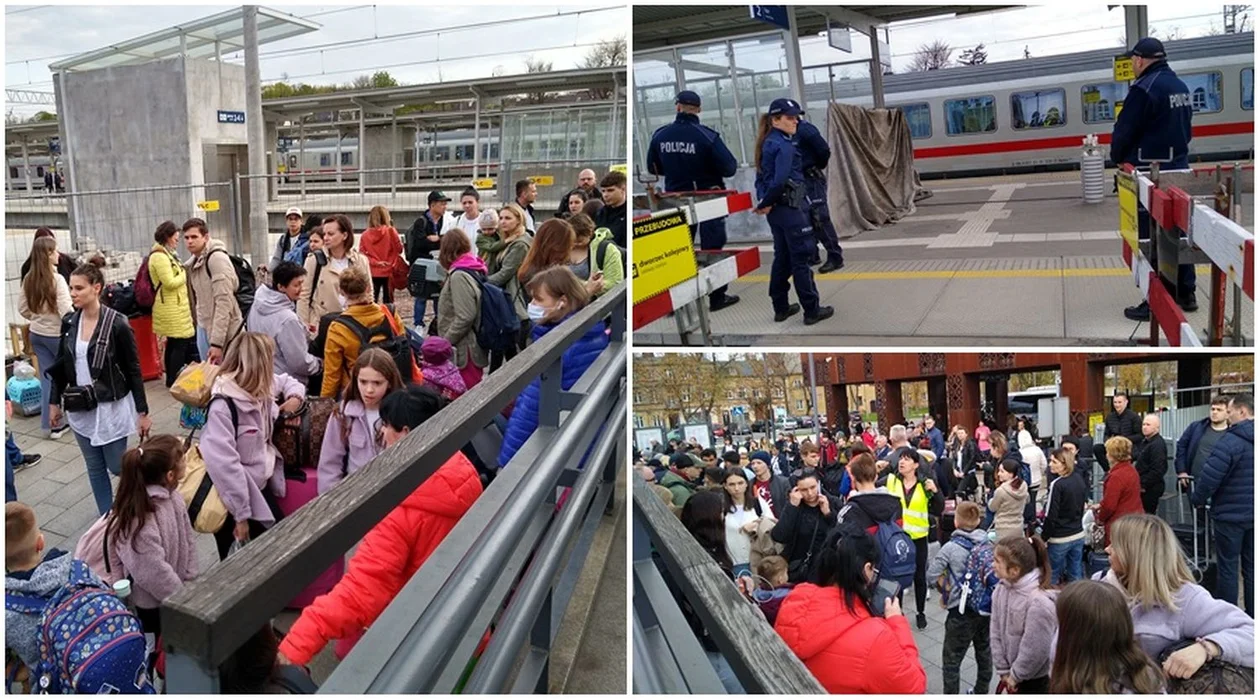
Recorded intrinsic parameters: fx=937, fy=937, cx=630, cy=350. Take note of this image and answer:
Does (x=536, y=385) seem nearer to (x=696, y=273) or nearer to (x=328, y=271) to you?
(x=696, y=273)

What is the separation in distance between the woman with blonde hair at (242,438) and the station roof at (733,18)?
7.70m

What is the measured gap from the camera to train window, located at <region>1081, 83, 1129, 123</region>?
19188mm

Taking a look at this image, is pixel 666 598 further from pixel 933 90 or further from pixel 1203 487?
pixel 933 90

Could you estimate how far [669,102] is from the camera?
12516 millimetres

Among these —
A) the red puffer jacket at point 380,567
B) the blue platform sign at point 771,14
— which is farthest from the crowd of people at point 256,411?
the blue platform sign at point 771,14

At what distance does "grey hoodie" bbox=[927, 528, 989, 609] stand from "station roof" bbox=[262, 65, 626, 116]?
14.4 metres

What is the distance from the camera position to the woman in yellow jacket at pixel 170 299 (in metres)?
7.14

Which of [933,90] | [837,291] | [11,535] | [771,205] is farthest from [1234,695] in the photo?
[933,90]

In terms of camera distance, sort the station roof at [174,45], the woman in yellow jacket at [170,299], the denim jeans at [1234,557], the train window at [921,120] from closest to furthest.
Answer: the denim jeans at [1234,557]
the woman in yellow jacket at [170,299]
the station roof at [174,45]
the train window at [921,120]

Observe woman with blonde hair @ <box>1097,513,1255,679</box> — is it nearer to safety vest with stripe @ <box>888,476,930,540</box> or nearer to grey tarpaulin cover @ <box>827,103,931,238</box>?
safety vest with stripe @ <box>888,476,930,540</box>

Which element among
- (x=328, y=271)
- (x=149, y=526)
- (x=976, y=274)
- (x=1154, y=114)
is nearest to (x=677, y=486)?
(x=149, y=526)

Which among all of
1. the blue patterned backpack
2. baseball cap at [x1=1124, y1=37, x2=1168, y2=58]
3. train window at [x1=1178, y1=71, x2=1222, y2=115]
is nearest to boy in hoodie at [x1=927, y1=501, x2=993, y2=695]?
baseball cap at [x1=1124, y1=37, x2=1168, y2=58]

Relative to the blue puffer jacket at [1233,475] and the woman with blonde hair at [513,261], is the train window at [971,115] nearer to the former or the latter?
the blue puffer jacket at [1233,475]

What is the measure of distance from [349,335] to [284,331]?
0.94 meters
